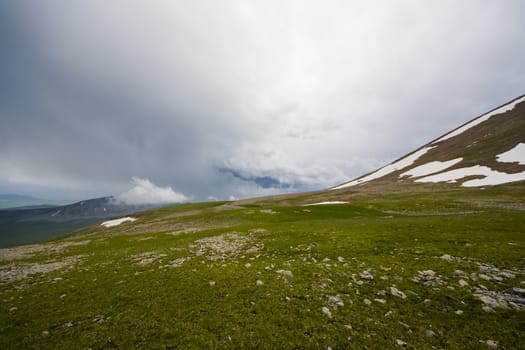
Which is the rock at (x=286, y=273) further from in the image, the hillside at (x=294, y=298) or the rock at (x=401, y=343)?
the rock at (x=401, y=343)

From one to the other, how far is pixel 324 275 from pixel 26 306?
15.9 m

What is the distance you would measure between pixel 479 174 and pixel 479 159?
2257cm

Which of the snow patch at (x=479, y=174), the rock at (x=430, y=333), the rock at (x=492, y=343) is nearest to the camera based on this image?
the rock at (x=492, y=343)

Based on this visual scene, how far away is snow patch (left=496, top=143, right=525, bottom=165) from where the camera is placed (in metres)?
78.8

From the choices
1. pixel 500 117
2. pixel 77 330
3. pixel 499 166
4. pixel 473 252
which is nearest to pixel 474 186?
pixel 499 166

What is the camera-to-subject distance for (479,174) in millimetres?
77375

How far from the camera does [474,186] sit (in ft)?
220

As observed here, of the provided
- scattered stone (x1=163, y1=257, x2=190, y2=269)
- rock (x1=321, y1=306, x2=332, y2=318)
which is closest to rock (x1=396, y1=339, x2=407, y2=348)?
rock (x1=321, y1=306, x2=332, y2=318)

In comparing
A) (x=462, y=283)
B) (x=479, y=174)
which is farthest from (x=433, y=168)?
(x=462, y=283)

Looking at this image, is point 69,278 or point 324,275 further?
point 69,278

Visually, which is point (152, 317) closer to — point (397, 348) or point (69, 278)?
point (397, 348)

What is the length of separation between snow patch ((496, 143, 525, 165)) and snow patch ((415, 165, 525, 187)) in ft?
29.3

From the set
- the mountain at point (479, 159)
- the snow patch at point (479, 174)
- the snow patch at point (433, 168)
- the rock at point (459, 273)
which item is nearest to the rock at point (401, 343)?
the rock at point (459, 273)

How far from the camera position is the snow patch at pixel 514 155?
3103 inches
